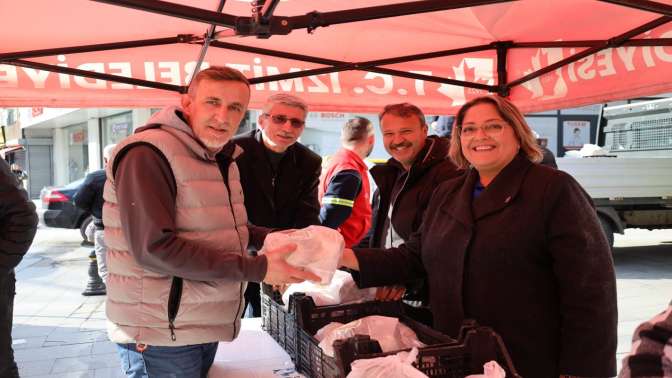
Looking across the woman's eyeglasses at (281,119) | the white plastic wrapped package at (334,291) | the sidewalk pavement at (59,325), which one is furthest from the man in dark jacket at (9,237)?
the sidewalk pavement at (59,325)

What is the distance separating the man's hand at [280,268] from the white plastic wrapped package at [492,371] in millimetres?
664

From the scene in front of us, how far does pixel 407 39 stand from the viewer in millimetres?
3988

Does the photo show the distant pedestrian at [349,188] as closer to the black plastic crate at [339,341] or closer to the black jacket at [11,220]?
the black jacket at [11,220]

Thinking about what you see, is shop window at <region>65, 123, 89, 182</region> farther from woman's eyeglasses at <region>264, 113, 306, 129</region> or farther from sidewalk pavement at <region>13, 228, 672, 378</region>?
woman's eyeglasses at <region>264, 113, 306, 129</region>

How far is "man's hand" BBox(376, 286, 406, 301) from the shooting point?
93.9 inches

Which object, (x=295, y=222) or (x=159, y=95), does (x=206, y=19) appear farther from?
(x=159, y=95)

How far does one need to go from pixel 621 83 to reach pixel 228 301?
2849 millimetres

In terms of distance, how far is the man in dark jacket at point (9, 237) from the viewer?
301 cm

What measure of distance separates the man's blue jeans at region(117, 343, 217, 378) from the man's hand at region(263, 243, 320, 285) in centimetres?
38

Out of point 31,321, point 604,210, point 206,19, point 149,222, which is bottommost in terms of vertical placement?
point 31,321

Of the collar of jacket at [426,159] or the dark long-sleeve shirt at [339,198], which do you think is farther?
the dark long-sleeve shirt at [339,198]

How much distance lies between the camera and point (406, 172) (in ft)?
10.3

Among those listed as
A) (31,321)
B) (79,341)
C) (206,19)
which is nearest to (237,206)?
→ (206,19)

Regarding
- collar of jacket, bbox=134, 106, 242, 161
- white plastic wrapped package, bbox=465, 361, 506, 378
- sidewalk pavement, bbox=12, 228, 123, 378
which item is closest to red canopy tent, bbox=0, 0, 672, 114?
collar of jacket, bbox=134, 106, 242, 161
